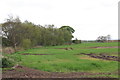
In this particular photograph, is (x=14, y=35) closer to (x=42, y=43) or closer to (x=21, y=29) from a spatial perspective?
(x=21, y=29)

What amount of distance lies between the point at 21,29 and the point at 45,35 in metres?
18.2

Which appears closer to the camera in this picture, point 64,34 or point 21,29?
point 21,29

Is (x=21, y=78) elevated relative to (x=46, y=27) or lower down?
lower down

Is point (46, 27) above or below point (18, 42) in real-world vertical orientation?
above

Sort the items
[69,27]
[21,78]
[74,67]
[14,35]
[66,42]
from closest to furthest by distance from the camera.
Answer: [21,78] → [74,67] → [14,35] → [66,42] → [69,27]

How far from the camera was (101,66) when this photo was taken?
1211 cm

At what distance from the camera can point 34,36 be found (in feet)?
146

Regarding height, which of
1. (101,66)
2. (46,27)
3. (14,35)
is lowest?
(101,66)

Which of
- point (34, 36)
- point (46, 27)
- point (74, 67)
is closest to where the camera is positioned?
point (74, 67)

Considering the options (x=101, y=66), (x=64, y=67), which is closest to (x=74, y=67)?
(x=64, y=67)

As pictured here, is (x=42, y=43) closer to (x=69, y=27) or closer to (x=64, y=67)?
(x=69, y=27)

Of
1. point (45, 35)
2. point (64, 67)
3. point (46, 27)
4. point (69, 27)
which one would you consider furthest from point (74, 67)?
point (69, 27)

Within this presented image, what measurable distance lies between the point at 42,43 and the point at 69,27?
1331 inches

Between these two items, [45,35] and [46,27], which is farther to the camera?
[46,27]
